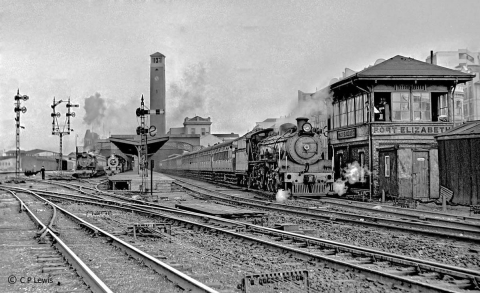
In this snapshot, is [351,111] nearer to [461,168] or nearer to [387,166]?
[387,166]

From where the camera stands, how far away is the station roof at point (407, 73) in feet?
80.1

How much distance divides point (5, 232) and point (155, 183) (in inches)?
728

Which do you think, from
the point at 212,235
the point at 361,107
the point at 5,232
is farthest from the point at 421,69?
the point at 5,232

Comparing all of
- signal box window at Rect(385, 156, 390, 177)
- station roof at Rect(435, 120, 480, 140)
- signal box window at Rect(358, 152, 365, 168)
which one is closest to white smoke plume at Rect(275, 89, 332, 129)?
signal box window at Rect(358, 152, 365, 168)

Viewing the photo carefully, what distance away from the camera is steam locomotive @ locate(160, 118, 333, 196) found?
21875 mm

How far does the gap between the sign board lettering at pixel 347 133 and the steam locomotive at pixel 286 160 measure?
367 cm

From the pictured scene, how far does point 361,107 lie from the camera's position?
25672 millimetres

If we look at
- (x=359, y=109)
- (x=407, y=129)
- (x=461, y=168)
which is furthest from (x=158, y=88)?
(x=461, y=168)

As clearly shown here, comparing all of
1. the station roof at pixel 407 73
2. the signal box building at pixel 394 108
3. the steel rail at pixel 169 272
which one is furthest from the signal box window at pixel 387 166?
the steel rail at pixel 169 272

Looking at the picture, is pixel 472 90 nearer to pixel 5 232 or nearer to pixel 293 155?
pixel 293 155

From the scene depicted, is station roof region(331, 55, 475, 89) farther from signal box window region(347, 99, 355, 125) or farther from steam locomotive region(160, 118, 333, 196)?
steam locomotive region(160, 118, 333, 196)

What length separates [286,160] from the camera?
2169 centimetres

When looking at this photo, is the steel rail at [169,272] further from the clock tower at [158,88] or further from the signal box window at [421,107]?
the clock tower at [158,88]

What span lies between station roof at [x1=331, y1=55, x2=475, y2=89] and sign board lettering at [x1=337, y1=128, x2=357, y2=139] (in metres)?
2.60
